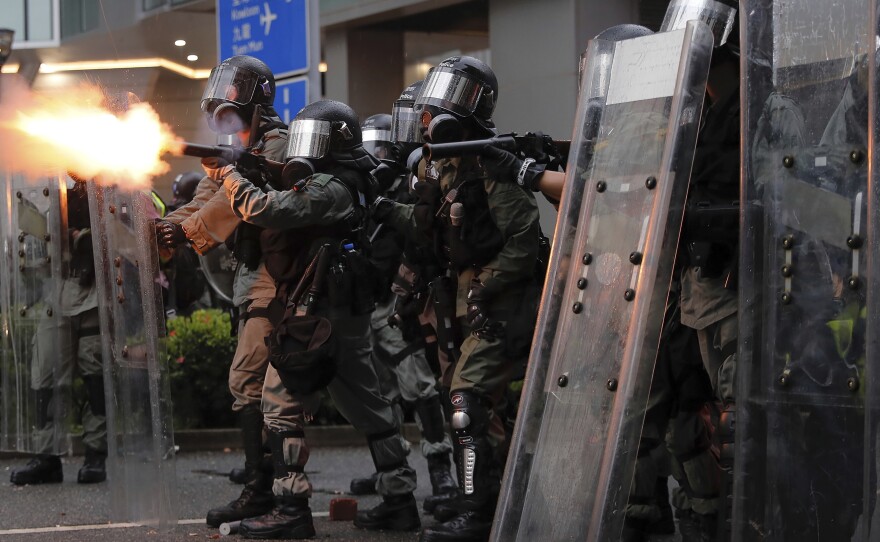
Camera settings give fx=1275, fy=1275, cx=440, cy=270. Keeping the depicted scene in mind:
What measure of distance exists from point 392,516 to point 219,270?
5037 mm

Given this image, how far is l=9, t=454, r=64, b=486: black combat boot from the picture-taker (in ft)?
23.9

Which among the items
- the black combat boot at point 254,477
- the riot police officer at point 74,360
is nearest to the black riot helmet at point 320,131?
the black combat boot at point 254,477

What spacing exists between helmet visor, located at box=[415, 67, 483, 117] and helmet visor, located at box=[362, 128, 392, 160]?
1719mm

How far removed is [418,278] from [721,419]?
242cm

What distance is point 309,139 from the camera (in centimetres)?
569

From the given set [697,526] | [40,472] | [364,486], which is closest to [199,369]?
[40,472]

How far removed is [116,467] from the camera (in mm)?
5426

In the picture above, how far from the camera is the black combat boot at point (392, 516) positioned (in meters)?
5.85

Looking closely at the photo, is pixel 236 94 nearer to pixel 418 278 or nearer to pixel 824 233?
pixel 418 278

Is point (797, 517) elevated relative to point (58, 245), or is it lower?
lower

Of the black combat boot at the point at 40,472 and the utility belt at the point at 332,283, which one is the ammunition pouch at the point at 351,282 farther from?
the black combat boot at the point at 40,472

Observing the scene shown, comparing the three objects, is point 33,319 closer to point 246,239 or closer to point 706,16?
point 246,239

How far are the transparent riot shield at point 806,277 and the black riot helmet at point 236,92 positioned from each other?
3053mm

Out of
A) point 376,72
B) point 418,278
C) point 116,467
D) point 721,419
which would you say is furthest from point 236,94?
point 376,72
